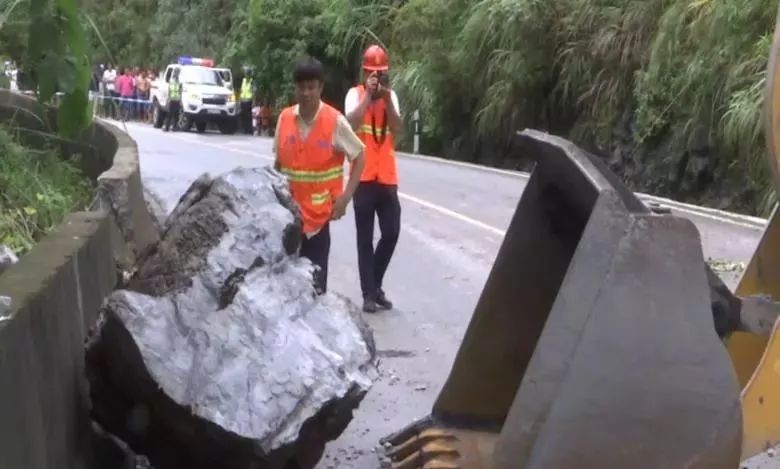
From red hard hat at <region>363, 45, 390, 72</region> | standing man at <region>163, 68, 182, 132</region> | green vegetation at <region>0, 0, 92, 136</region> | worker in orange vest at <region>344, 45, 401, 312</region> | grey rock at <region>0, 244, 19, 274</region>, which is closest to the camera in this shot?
green vegetation at <region>0, 0, 92, 136</region>

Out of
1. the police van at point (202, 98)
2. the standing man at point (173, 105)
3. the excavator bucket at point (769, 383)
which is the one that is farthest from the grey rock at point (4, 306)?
the standing man at point (173, 105)

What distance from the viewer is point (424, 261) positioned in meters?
12.8

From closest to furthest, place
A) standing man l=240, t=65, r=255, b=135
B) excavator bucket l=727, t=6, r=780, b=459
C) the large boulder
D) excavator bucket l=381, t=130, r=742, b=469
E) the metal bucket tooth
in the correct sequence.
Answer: excavator bucket l=381, t=130, r=742, b=469, excavator bucket l=727, t=6, r=780, b=459, the metal bucket tooth, the large boulder, standing man l=240, t=65, r=255, b=135

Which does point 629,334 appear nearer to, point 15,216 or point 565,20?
point 15,216

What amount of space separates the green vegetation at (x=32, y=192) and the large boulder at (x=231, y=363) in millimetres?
2234

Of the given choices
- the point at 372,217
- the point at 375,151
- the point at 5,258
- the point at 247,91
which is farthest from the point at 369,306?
the point at 247,91

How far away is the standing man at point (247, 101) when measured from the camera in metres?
46.7

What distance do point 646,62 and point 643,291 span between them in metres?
21.2

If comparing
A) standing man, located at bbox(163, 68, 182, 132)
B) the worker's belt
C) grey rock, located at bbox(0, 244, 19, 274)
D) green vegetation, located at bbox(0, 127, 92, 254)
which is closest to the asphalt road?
the worker's belt

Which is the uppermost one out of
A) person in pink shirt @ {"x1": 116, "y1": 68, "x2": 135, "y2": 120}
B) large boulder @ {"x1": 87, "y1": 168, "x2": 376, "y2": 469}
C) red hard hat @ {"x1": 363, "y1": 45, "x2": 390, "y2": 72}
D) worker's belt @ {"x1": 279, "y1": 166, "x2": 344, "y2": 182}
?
red hard hat @ {"x1": 363, "y1": 45, "x2": 390, "y2": 72}

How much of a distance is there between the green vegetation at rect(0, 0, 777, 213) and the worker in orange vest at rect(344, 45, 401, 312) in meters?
2.30

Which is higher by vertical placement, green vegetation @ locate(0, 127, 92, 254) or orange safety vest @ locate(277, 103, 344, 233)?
orange safety vest @ locate(277, 103, 344, 233)

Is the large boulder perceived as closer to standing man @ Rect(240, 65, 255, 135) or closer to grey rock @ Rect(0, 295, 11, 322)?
grey rock @ Rect(0, 295, 11, 322)

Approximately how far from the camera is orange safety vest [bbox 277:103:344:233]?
26.1 feet
